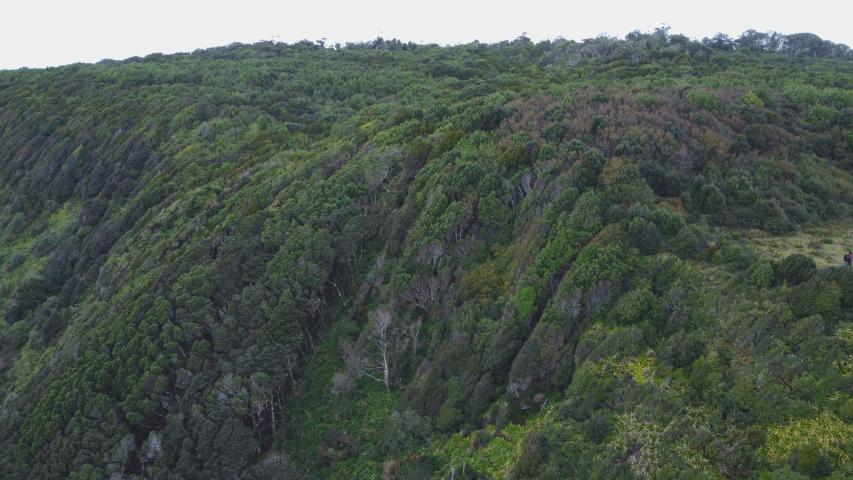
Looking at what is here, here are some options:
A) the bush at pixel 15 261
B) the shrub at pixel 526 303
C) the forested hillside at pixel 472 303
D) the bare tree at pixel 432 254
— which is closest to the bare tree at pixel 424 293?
the forested hillside at pixel 472 303

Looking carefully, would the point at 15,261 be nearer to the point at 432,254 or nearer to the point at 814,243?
the point at 432,254

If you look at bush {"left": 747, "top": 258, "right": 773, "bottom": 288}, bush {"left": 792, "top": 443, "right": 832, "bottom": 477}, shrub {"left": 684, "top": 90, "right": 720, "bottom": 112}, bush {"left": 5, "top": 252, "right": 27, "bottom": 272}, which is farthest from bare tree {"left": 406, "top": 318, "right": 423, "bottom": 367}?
bush {"left": 5, "top": 252, "right": 27, "bottom": 272}

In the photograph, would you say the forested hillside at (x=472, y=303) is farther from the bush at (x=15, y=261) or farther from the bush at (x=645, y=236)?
the bush at (x=15, y=261)

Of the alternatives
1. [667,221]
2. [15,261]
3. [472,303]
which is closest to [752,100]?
[667,221]

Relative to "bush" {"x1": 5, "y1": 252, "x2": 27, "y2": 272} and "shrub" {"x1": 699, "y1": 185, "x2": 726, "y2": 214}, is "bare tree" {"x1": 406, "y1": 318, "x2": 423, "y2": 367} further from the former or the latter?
"bush" {"x1": 5, "y1": 252, "x2": 27, "y2": 272}

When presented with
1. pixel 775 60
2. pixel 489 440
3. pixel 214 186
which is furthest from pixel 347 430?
pixel 775 60

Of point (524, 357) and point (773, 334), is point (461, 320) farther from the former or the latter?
point (773, 334)
